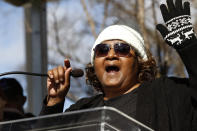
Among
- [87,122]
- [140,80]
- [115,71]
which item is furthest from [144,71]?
[87,122]

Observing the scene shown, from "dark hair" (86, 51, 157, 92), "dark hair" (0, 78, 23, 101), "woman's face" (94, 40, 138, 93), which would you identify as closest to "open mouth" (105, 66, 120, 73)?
"woman's face" (94, 40, 138, 93)

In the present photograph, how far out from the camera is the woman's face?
9.28 ft

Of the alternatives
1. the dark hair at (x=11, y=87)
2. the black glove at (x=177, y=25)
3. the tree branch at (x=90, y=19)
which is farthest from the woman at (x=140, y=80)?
the tree branch at (x=90, y=19)

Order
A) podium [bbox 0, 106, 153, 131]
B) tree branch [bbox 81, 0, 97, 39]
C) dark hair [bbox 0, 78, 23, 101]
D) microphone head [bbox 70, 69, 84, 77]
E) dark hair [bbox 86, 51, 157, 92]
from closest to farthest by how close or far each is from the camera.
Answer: podium [bbox 0, 106, 153, 131], microphone head [bbox 70, 69, 84, 77], dark hair [bbox 86, 51, 157, 92], dark hair [bbox 0, 78, 23, 101], tree branch [bbox 81, 0, 97, 39]

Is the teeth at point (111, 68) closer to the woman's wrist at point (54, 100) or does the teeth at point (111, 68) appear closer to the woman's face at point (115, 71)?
the woman's face at point (115, 71)

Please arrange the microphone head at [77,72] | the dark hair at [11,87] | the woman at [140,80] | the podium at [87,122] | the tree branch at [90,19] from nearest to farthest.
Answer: the podium at [87,122] → the woman at [140,80] → the microphone head at [77,72] → the dark hair at [11,87] → the tree branch at [90,19]

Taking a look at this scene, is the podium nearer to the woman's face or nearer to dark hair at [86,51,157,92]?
the woman's face

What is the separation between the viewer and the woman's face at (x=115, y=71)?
2828 mm

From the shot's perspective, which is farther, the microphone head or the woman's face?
the woman's face

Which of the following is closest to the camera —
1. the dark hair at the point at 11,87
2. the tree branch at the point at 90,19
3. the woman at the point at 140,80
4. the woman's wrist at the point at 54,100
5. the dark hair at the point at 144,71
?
the woman at the point at 140,80

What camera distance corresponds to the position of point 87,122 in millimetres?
1906

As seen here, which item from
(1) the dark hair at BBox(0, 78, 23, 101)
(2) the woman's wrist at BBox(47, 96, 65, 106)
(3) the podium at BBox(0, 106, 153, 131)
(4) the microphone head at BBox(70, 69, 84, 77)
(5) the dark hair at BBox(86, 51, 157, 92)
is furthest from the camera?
(1) the dark hair at BBox(0, 78, 23, 101)

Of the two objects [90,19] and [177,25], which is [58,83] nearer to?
[177,25]

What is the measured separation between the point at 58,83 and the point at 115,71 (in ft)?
1.20
